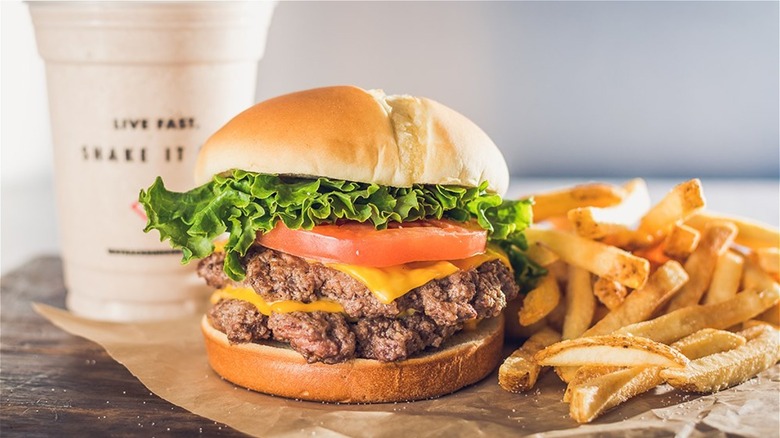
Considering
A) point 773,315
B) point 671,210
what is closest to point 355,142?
point 671,210

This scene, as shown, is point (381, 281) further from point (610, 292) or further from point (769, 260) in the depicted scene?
point (769, 260)

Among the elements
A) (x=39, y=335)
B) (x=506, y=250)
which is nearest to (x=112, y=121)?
(x=39, y=335)

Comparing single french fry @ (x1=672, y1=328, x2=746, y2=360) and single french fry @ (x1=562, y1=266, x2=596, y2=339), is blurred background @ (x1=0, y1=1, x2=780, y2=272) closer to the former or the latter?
single french fry @ (x1=562, y1=266, x2=596, y2=339)

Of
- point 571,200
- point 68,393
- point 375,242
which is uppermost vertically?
point 375,242

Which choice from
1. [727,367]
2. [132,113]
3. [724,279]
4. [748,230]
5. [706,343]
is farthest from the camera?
[132,113]

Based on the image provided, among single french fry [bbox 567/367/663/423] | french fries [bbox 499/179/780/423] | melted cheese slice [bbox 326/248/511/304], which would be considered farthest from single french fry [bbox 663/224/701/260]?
melted cheese slice [bbox 326/248/511/304]

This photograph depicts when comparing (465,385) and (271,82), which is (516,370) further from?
(271,82)
